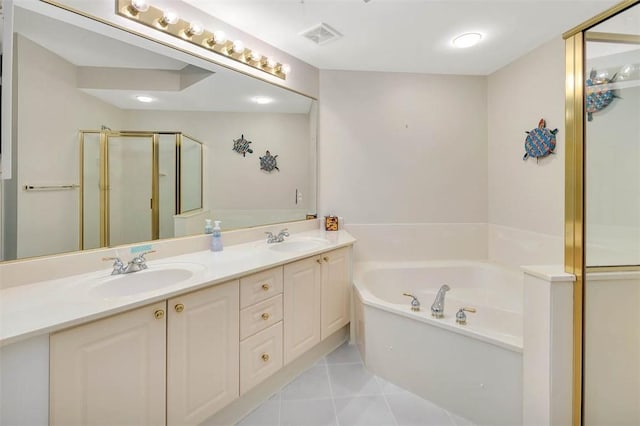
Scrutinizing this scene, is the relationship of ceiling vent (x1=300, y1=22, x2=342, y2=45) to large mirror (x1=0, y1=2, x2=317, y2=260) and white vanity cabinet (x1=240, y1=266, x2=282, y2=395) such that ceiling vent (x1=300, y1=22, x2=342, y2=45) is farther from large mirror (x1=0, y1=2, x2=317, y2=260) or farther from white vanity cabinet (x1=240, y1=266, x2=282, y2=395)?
white vanity cabinet (x1=240, y1=266, x2=282, y2=395)

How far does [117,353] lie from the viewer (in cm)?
93

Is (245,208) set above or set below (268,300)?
above

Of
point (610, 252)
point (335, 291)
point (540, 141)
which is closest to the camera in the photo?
point (610, 252)

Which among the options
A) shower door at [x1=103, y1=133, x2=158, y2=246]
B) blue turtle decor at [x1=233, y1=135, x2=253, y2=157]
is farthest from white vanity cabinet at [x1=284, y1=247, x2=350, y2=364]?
blue turtle decor at [x1=233, y1=135, x2=253, y2=157]

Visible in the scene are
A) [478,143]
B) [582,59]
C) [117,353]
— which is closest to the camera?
[117,353]

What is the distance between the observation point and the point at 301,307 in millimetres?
1694

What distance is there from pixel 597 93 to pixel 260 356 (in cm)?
208

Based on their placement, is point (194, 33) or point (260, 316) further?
point (194, 33)

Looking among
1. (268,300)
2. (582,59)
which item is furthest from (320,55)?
(268,300)

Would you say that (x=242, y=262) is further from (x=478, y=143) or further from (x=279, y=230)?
(x=478, y=143)

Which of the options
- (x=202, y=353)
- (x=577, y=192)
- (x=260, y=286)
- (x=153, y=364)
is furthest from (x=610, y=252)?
(x=153, y=364)

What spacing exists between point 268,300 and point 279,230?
2.73 feet

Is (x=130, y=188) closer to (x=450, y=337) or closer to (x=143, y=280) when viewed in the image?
(x=143, y=280)

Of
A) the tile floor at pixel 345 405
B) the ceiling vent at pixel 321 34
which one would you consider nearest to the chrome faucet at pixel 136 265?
the tile floor at pixel 345 405
